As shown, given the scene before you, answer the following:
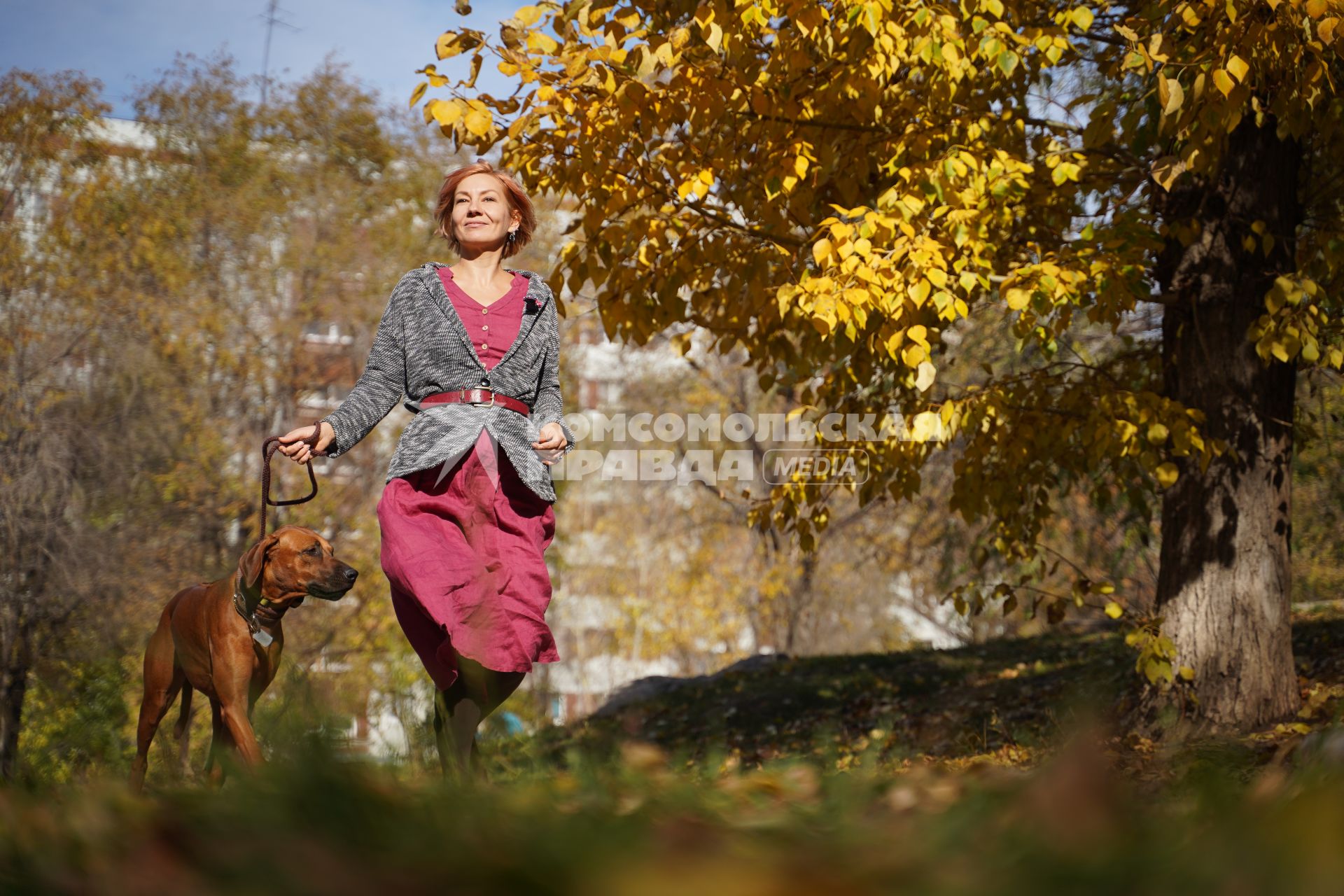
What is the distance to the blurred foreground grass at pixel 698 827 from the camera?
2.97 feet

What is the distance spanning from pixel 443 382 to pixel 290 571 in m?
0.74

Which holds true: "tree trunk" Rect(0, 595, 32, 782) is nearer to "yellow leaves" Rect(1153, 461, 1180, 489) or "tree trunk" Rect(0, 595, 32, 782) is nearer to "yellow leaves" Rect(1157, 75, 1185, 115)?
"yellow leaves" Rect(1153, 461, 1180, 489)

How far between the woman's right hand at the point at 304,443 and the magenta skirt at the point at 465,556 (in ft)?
0.78

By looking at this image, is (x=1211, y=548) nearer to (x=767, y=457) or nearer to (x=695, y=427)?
(x=767, y=457)

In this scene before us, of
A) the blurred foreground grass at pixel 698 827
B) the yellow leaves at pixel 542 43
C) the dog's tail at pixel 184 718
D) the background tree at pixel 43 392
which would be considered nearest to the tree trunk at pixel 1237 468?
the yellow leaves at pixel 542 43

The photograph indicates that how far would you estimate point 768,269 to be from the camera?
5516mm

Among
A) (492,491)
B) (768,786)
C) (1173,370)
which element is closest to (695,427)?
(1173,370)

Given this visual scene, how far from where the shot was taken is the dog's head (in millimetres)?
3605

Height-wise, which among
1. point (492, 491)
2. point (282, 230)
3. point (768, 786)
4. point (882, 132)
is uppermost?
point (282, 230)

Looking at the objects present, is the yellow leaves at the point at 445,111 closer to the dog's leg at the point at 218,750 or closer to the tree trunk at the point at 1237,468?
the dog's leg at the point at 218,750

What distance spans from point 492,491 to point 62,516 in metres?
15.4

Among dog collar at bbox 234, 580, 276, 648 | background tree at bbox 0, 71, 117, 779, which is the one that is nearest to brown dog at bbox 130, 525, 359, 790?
dog collar at bbox 234, 580, 276, 648

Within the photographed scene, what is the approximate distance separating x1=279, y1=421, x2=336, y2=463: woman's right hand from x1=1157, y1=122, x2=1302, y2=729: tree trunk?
3.85 metres

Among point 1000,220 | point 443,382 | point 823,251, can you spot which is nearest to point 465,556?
point 443,382
